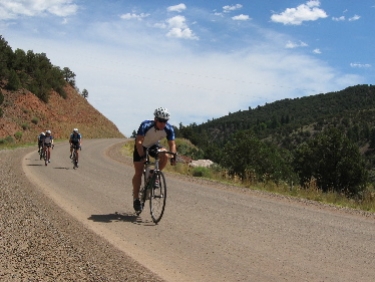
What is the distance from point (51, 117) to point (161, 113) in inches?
2751

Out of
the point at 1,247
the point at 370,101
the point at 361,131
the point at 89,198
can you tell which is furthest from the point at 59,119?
the point at 370,101

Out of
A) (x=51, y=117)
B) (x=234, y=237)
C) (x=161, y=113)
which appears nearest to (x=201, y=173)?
(x=161, y=113)

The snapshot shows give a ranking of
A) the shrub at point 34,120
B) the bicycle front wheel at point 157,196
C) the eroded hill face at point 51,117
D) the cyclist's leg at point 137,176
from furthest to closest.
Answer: the shrub at point 34,120 < the eroded hill face at point 51,117 < the cyclist's leg at point 137,176 < the bicycle front wheel at point 157,196

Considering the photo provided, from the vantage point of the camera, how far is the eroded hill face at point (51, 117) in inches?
2383

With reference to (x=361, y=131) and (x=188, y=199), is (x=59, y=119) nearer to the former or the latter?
(x=188, y=199)

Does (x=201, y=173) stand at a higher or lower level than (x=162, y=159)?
lower

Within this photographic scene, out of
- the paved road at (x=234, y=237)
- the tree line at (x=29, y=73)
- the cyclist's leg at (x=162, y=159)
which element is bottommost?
the paved road at (x=234, y=237)

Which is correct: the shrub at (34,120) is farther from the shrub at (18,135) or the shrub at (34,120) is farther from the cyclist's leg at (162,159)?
the cyclist's leg at (162,159)

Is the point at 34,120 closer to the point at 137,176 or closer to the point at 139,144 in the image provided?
the point at 137,176

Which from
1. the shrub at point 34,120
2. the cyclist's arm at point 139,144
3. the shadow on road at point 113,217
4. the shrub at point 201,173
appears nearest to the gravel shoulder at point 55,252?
the shadow on road at point 113,217

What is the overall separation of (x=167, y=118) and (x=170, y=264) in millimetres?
2738

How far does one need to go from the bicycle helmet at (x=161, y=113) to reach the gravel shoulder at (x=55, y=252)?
2.09m

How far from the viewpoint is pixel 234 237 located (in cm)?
650

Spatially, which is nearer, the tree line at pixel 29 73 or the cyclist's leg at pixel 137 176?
the cyclist's leg at pixel 137 176
